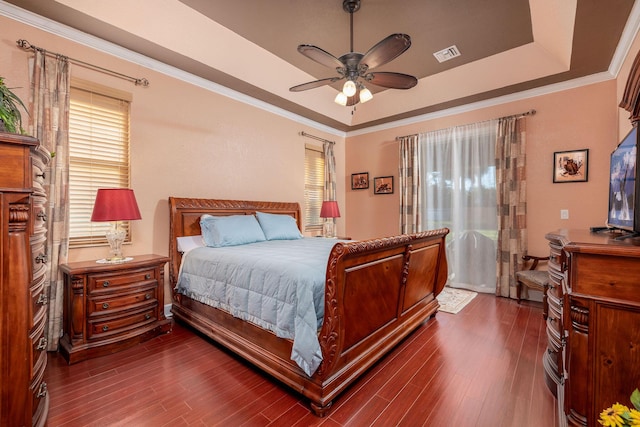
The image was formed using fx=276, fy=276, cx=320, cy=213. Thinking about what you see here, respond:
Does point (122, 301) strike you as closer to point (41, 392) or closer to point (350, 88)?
point (41, 392)

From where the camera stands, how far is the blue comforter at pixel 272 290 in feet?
5.66

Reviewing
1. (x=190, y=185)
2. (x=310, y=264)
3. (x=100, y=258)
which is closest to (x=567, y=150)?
(x=310, y=264)

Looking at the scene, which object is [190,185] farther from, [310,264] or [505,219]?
[505,219]

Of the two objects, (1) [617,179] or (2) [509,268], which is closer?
(1) [617,179]

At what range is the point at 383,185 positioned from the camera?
5.41m

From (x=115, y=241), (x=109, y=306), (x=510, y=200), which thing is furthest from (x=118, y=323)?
(x=510, y=200)

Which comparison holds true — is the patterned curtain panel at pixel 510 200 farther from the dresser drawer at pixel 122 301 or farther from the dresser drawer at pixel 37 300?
the dresser drawer at pixel 37 300

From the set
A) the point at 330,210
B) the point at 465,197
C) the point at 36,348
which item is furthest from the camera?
the point at 330,210

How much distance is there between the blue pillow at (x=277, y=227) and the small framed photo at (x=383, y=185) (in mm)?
2184

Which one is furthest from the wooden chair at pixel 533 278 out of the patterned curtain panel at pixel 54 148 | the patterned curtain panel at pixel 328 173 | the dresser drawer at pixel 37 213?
the patterned curtain panel at pixel 54 148

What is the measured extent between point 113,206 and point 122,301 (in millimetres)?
862

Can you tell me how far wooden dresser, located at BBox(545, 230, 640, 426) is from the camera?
121 cm

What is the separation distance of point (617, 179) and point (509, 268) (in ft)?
7.64

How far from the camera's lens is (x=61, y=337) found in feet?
8.11
